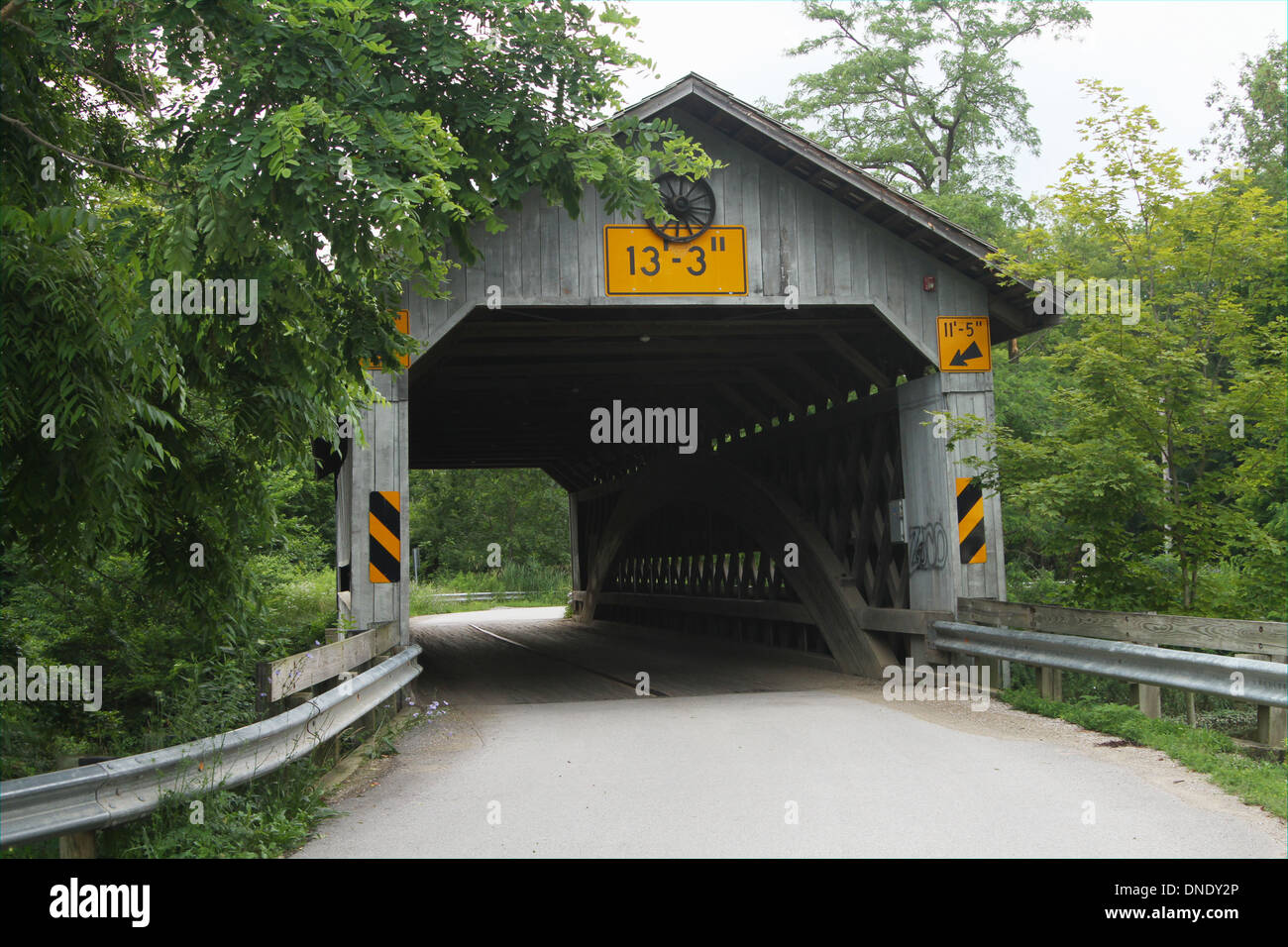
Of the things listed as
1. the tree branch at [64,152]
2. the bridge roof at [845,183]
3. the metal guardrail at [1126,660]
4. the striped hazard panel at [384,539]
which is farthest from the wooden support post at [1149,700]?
the tree branch at [64,152]

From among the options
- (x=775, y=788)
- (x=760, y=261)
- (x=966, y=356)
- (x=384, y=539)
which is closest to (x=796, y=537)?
(x=966, y=356)

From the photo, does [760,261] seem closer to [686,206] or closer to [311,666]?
[686,206]

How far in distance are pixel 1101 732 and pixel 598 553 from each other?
16733 mm

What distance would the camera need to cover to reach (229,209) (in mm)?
4840

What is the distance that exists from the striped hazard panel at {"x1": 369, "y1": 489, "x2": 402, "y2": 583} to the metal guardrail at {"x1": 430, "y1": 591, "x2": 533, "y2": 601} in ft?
104

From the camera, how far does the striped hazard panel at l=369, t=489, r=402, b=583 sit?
10250mm

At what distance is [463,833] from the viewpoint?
5.40 meters

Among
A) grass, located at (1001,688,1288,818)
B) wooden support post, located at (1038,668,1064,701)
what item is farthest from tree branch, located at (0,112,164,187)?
wooden support post, located at (1038,668,1064,701)

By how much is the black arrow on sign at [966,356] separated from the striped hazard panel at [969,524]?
44.3 inches

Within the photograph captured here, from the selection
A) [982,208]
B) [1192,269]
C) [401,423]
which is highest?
[982,208]

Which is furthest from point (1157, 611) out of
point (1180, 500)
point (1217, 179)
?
point (1217, 179)

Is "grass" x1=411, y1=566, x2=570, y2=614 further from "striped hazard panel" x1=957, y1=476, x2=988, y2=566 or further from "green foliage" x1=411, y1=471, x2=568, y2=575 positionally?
"striped hazard panel" x1=957, y1=476, x2=988, y2=566

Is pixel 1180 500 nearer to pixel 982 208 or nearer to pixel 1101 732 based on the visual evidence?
pixel 1101 732

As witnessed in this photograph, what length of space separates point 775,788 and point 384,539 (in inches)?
200
